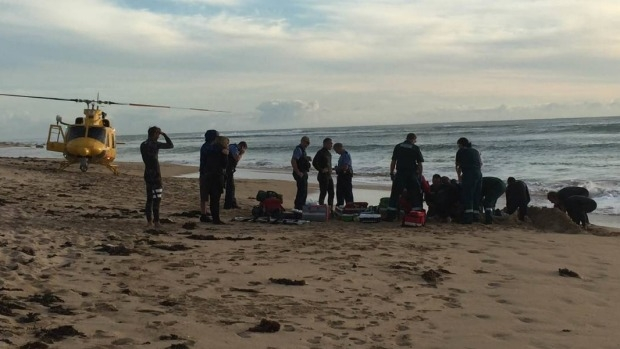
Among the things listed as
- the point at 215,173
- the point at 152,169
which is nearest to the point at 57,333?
the point at 152,169

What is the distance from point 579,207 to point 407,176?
3129 mm

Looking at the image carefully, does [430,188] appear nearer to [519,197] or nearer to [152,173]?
[519,197]

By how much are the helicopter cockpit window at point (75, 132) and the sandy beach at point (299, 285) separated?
9.68m

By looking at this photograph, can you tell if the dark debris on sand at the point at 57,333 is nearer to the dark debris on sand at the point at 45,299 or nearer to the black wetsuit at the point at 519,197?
the dark debris on sand at the point at 45,299

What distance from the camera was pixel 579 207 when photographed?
427 inches

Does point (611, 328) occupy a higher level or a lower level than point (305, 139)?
lower

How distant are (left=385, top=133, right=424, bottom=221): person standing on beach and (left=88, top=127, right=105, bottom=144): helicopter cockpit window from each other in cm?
1215

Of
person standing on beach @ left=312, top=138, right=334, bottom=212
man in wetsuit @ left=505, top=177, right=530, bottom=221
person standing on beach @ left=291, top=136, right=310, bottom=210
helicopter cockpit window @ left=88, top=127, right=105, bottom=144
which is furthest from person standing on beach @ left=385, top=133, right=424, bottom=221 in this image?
helicopter cockpit window @ left=88, top=127, right=105, bottom=144

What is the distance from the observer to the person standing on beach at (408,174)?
1067 centimetres

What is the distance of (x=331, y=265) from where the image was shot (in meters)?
6.88

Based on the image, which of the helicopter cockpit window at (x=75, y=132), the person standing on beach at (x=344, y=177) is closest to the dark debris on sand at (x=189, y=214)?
the person standing on beach at (x=344, y=177)

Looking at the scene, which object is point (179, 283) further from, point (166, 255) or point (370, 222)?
point (370, 222)

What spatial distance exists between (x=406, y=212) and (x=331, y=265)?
4.38 meters

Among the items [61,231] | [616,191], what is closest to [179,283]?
[61,231]
